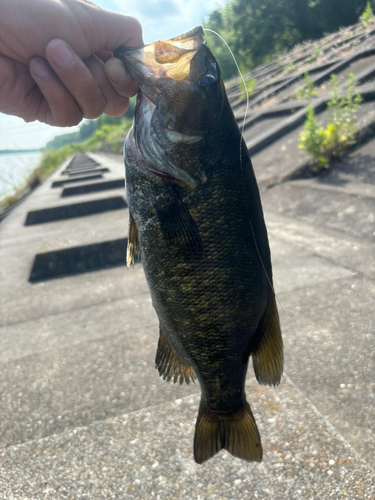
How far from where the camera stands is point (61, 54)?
1.96 meters

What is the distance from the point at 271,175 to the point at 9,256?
534 cm

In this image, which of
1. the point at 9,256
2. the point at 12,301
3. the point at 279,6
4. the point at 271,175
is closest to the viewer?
the point at 12,301

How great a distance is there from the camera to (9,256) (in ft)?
20.8

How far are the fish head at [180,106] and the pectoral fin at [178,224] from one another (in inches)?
3.6

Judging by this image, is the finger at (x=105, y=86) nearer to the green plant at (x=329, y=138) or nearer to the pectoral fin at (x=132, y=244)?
the pectoral fin at (x=132, y=244)

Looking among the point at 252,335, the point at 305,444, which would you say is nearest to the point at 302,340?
the point at 305,444

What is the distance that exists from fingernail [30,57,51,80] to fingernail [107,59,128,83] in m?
0.39

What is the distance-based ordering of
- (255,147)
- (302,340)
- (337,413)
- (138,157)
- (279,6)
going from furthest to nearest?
(279,6), (255,147), (302,340), (337,413), (138,157)

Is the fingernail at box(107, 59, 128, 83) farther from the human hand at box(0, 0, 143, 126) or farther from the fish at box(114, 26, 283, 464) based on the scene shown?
the fish at box(114, 26, 283, 464)

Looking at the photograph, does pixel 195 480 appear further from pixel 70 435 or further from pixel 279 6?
pixel 279 6

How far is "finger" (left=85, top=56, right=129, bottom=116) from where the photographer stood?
2234 millimetres

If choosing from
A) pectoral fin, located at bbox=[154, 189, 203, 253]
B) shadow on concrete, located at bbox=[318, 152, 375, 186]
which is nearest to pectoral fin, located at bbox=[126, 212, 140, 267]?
pectoral fin, located at bbox=[154, 189, 203, 253]

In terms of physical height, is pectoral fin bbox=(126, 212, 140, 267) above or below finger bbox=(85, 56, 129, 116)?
below

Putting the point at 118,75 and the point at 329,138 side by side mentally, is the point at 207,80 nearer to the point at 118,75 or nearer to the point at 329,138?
the point at 118,75
